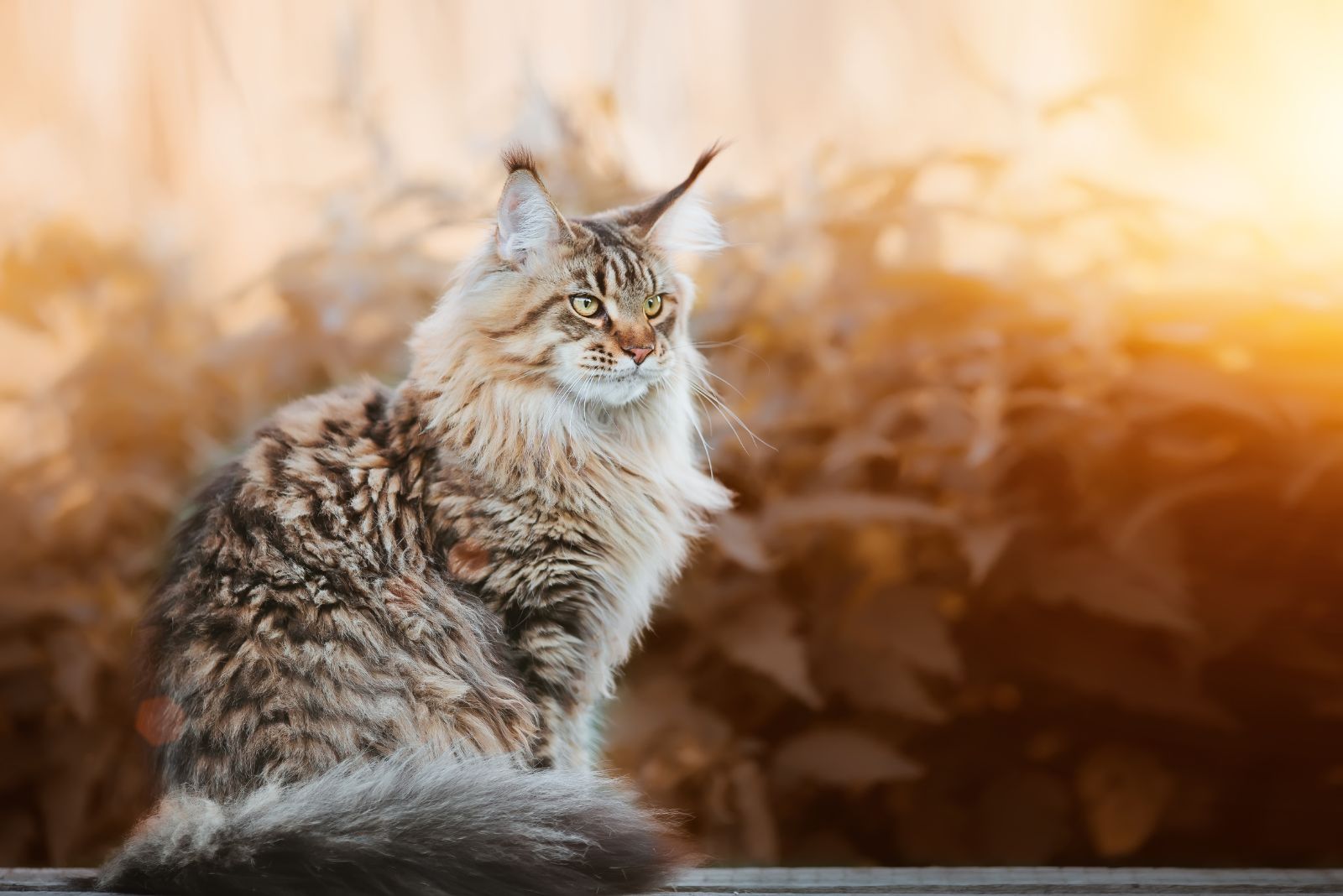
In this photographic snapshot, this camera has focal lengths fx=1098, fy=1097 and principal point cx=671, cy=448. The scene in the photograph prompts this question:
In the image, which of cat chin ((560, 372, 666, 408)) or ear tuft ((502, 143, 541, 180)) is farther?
cat chin ((560, 372, 666, 408))

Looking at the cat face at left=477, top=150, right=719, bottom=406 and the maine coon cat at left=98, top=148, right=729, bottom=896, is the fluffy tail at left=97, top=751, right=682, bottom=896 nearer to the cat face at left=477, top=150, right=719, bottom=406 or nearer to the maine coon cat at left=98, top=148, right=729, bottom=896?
the maine coon cat at left=98, top=148, right=729, bottom=896

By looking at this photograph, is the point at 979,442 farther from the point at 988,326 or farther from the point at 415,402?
the point at 415,402

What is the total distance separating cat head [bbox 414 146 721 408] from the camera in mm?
1272

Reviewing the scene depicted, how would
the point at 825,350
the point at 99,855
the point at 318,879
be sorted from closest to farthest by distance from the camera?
1. the point at 318,879
2. the point at 99,855
3. the point at 825,350

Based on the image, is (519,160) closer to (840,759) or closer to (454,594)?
(454,594)

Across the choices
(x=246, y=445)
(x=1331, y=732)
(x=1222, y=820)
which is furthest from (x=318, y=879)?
(x=1331, y=732)

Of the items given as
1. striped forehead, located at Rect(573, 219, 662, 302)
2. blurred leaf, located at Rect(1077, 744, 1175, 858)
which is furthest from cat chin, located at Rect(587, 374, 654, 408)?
blurred leaf, located at Rect(1077, 744, 1175, 858)

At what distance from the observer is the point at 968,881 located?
1.25 meters

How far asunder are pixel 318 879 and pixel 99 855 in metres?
0.83

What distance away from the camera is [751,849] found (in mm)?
1630

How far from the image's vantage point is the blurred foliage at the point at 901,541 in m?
1.60

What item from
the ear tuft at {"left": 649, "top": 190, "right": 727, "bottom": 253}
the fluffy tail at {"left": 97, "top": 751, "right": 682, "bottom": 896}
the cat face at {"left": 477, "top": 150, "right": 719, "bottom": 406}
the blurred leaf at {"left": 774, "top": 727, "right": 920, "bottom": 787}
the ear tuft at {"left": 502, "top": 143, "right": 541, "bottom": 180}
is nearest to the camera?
the fluffy tail at {"left": 97, "top": 751, "right": 682, "bottom": 896}

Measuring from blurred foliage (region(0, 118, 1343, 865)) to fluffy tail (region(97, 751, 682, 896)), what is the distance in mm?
572

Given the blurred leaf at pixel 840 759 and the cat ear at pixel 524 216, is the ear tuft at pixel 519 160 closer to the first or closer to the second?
the cat ear at pixel 524 216
